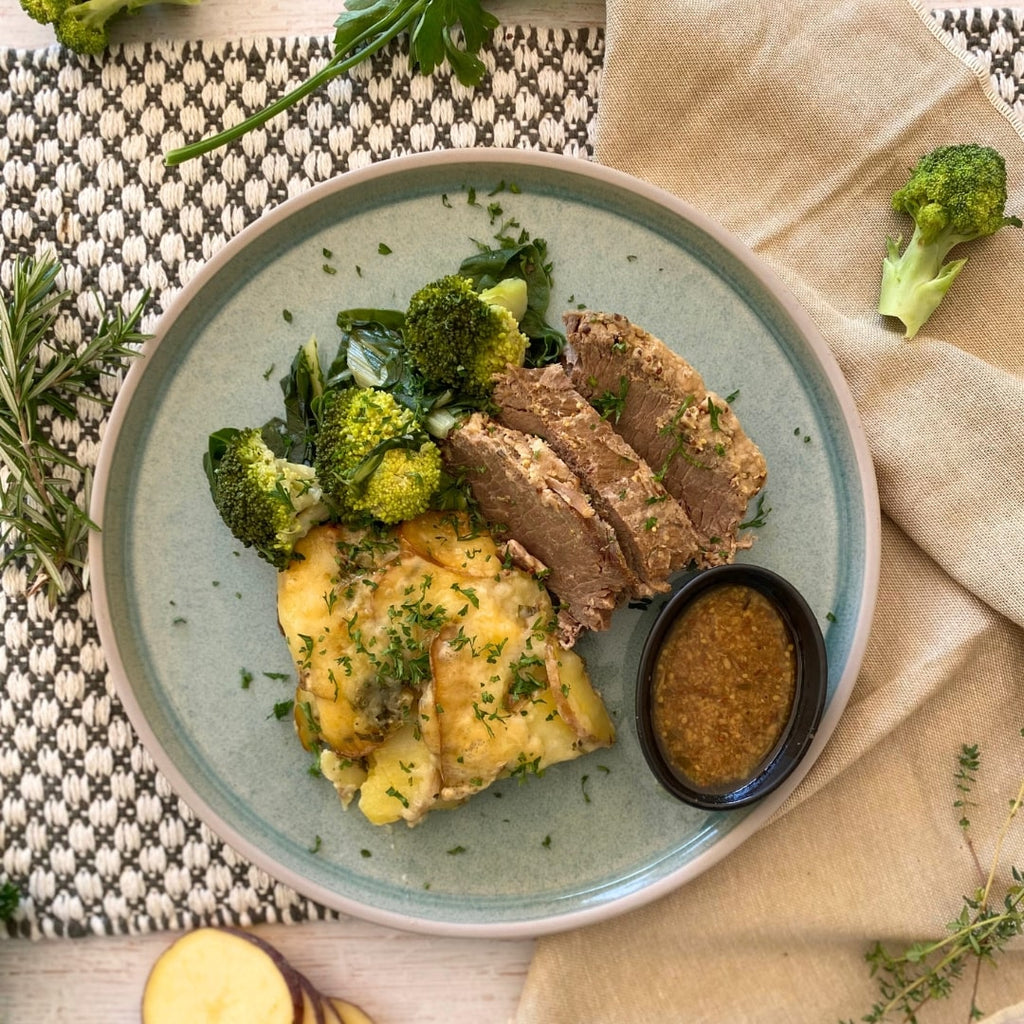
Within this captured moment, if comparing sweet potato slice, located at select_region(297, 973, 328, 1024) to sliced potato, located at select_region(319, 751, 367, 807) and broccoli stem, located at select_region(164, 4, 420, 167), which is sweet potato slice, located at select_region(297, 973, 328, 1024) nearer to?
sliced potato, located at select_region(319, 751, 367, 807)

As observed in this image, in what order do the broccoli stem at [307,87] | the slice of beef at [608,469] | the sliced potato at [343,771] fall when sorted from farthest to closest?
the broccoli stem at [307,87]
the sliced potato at [343,771]
the slice of beef at [608,469]

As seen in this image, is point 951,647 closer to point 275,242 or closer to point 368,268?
point 368,268

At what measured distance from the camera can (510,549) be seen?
3553 millimetres

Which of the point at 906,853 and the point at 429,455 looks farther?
the point at 906,853

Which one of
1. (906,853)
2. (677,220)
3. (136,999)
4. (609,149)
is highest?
(609,149)

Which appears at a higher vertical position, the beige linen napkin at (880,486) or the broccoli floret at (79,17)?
the broccoli floret at (79,17)

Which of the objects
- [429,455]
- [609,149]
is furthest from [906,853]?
[609,149]

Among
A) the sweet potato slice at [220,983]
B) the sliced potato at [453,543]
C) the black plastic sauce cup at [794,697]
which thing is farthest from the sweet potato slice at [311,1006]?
the sliced potato at [453,543]

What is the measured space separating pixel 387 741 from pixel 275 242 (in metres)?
2.05

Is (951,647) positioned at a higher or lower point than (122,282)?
lower

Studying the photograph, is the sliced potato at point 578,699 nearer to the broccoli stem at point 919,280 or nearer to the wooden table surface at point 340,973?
the wooden table surface at point 340,973

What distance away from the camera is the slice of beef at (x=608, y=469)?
11.4ft

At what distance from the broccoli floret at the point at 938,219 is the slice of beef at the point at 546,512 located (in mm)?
1595

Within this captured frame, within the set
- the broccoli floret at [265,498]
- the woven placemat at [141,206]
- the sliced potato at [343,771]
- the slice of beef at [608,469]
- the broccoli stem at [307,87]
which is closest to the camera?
the broccoli floret at [265,498]
